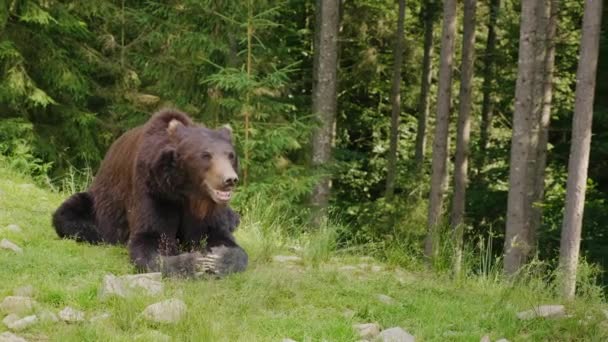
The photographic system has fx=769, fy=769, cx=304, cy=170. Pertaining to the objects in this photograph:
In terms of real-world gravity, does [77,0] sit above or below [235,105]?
above

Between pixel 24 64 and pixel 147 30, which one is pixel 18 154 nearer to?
pixel 24 64

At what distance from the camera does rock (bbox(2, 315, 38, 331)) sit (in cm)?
493

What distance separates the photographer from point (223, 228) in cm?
695

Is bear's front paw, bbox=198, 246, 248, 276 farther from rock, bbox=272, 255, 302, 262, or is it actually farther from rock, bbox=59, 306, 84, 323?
rock, bbox=59, 306, 84, 323

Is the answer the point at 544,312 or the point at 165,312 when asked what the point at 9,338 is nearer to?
the point at 165,312

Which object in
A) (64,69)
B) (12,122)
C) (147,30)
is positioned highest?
(147,30)

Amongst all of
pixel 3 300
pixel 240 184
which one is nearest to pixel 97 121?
pixel 240 184

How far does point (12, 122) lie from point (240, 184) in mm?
5522

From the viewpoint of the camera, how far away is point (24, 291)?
548 centimetres

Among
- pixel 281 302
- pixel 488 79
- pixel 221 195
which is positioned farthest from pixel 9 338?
pixel 488 79

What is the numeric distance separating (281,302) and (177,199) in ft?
A: 4.65

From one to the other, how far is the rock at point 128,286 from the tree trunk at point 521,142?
8.70 meters

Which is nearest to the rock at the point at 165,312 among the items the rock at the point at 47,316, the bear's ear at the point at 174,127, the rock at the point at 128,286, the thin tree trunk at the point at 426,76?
the rock at the point at 128,286

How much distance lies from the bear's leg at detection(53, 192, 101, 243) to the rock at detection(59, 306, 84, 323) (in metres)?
2.32
